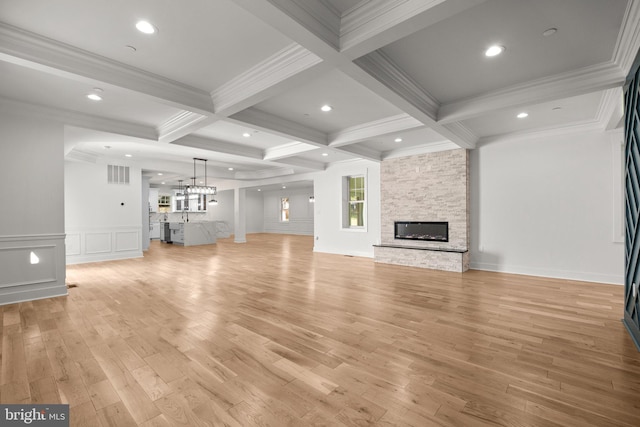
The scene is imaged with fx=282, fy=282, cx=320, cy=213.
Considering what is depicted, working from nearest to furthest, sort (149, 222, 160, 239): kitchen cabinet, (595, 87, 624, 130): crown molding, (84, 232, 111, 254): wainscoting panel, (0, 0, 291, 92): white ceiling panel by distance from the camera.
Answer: (0, 0, 291, 92): white ceiling panel → (595, 87, 624, 130): crown molding → (84, 232, 111, 254): wainscoting panel → (149, 222, 160, 239): kitchen cabinet

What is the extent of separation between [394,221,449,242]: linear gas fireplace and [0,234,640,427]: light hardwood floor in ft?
6.86

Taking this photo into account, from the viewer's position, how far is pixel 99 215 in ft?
25.8

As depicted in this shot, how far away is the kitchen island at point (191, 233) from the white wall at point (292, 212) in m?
5.26

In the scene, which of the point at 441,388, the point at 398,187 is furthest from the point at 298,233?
the point at 441,388

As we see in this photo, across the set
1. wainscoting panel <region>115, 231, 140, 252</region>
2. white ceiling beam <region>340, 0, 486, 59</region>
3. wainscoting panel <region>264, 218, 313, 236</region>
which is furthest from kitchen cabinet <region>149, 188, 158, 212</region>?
white ceiling beam <region>340, 0, 486, 59</region>

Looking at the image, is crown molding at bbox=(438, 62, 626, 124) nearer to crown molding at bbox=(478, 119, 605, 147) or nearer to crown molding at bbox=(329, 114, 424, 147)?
crown molding at bbox=(329, 114, 424, 147)

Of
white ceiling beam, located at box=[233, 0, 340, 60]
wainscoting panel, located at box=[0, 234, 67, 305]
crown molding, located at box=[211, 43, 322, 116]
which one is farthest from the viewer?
wainscoting panel, located at box=[0, 234, 67, 305]

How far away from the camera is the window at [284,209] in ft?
55.3

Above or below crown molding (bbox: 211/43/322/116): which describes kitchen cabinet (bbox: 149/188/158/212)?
below

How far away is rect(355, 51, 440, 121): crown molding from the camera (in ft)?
9.52

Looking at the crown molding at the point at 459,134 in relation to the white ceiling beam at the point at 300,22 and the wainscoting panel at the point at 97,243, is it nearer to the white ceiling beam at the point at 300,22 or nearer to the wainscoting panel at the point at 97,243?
the white ceiling beam at the point at 300,22

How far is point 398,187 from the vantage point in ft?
24.2

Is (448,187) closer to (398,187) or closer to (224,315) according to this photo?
(398,187)

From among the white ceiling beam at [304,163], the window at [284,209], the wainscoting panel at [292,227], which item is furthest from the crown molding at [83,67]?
the window at [284,209]
